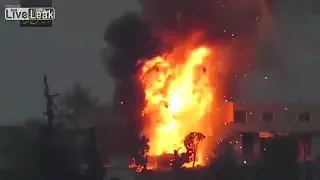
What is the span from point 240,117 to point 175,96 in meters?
3.35

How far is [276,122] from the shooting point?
30906mm

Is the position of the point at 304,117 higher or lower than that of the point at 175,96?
lower

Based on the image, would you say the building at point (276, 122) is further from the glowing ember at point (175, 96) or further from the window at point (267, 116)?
the glowing ember at point (175, 96)

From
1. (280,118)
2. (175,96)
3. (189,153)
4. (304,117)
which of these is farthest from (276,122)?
(189,153)

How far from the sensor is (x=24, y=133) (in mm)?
27328

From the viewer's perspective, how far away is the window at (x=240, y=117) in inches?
1187

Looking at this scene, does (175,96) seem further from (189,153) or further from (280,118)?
(280,118)

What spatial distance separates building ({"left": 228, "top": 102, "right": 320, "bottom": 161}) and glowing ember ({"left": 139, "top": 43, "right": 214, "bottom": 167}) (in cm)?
179

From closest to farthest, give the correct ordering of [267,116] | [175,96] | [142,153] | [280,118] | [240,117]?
[142,153] < [175,96] < [240,117] < [280,118] < [267,116]

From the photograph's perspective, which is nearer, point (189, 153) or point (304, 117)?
point (189, 153)

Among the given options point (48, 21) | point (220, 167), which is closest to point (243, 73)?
point (220, 167)

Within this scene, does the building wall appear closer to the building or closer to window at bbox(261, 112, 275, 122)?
the building

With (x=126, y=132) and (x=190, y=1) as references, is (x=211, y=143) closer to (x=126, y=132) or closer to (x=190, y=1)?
(x=126, y=132)

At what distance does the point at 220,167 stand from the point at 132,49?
6123 mm
